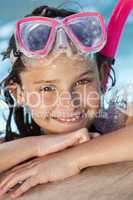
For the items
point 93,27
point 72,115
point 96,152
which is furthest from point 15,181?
point 93,27

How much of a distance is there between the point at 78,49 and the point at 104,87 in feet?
1.01

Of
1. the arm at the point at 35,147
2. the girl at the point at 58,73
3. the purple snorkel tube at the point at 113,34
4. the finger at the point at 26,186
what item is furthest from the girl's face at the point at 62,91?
the finger at the point at 26,186

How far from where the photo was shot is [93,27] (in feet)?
5.60

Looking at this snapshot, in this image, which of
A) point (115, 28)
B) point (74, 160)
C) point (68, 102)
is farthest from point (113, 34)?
point (74, 160)

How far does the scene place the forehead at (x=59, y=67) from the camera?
1.54m

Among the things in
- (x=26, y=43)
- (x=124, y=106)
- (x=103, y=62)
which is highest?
(x=26, y=43)

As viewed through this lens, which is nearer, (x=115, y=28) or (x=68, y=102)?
(x=68, y=102)

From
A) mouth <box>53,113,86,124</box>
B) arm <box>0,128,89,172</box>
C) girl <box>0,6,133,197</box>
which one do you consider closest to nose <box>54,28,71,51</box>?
girl <box>0,6,133,197</box>

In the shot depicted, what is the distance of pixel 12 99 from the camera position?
1973 mm

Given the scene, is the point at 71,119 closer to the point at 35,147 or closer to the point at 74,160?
the point at 35,147

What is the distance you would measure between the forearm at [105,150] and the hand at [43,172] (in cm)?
2

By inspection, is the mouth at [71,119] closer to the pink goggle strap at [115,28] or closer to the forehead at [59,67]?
the forehead at [59,67]

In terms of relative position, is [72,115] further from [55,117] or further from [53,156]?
[53,156]

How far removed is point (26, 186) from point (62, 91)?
2.29ft
